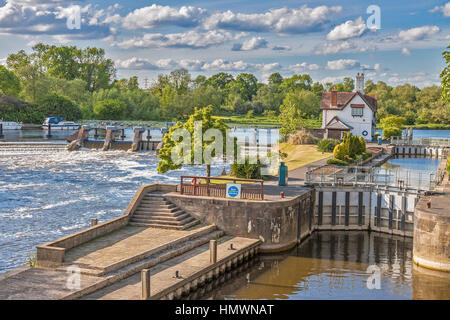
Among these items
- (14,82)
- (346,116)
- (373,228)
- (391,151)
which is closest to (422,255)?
(373,228)

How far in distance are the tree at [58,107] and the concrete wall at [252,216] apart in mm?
117256

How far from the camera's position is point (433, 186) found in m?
40.8

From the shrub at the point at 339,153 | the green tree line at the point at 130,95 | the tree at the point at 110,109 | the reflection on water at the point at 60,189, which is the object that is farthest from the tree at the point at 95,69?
the shrub at the point at 339,153

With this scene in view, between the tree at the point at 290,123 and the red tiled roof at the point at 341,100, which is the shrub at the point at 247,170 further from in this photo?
the red tiled roof at the point at 341,100

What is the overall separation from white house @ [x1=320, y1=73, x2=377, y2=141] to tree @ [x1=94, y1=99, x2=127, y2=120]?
73.5 metres

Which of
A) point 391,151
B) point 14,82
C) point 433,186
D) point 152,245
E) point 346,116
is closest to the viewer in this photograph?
point 152,245

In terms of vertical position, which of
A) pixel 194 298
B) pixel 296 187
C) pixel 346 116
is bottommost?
pixel 194 298

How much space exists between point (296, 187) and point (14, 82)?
5229 inches

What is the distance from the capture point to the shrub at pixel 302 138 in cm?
8356

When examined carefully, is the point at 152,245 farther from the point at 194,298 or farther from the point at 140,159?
the point at 140,159

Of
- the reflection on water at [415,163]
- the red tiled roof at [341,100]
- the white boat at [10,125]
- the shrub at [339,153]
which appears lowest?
the reflection on water at [415,163]

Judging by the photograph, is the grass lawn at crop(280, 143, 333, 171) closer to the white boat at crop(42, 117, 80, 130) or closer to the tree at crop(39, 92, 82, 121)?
the white boat at crop(42, 117, 80, 130)

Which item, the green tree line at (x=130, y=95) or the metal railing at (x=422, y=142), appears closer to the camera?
the metal railing at (x=422, y=142)

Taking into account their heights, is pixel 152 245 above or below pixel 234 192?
below
